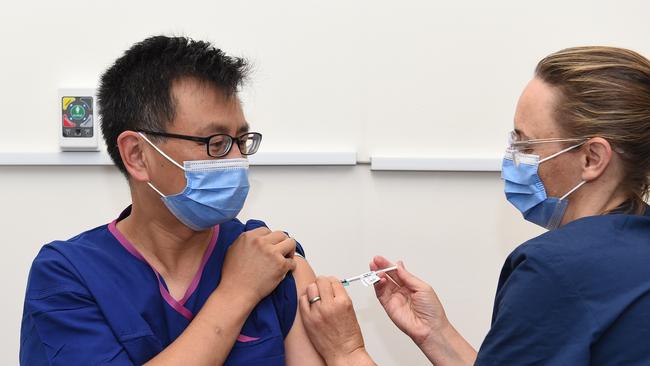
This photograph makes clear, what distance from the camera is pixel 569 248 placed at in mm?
1114

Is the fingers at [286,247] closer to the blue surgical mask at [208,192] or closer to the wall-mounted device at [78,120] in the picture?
the blue surgical mask at [208,192]

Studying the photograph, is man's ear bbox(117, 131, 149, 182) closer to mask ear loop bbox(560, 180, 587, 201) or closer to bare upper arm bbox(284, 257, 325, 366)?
bare upper arm bbox(284, 257, 325, 366)

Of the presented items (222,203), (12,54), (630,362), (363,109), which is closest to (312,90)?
(363,109)

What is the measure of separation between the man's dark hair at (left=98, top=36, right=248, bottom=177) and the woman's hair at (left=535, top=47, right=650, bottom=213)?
2.22 feet

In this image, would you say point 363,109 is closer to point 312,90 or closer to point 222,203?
point 312,90

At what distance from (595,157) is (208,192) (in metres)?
0.76

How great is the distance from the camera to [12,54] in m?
1.89

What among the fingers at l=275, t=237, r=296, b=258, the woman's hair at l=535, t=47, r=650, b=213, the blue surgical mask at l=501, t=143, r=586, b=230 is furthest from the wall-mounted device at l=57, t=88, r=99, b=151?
the woman's hair at l=535, t=47, r=650, b=213

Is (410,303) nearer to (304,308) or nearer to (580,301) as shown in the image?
(304,308)

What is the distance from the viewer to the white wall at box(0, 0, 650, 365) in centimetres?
187

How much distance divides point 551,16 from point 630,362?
111 cm

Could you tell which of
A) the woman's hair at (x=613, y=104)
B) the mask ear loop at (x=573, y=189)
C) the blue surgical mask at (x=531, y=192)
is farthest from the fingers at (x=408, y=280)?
the woman's hair at (x=613, y=104)

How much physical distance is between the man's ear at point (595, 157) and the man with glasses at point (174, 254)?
616mm

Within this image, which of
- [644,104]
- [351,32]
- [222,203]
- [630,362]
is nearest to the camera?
[630,362]
